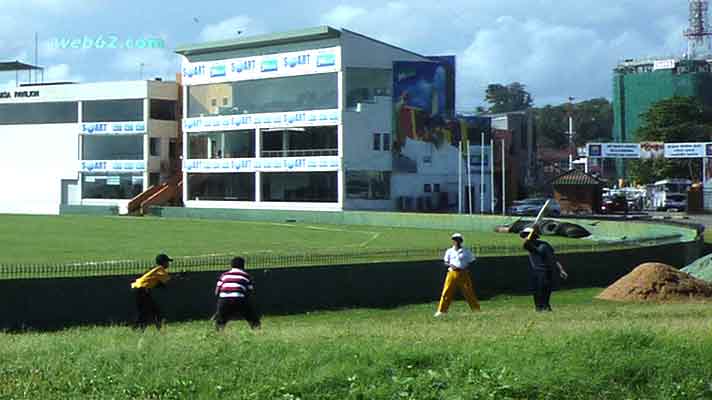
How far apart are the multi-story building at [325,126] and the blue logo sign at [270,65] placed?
76 millimetres

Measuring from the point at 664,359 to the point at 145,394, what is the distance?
445 cm

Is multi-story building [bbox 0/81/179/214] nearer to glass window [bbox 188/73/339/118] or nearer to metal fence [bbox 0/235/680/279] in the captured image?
glass window [bbox 188/73/339/118]

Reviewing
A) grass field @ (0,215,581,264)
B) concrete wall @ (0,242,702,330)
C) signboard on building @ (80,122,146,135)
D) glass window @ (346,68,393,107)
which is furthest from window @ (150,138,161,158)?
concrete wall @ (0,242,702,330)

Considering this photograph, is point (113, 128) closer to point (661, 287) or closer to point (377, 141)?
point (377, 141)

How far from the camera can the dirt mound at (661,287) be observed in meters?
25.2

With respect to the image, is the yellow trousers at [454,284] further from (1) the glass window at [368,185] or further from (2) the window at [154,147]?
(2) the window at [154,147]

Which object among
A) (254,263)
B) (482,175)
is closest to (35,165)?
(482,175)

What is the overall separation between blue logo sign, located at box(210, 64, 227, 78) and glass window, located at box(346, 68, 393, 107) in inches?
480

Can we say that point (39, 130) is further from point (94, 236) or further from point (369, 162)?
point (94, 236)

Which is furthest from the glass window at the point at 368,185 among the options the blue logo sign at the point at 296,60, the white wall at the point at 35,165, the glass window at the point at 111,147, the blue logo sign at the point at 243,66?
the white wall at the point at 35,165

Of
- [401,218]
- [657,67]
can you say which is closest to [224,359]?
[401,218]

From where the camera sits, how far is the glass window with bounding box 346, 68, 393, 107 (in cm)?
7706

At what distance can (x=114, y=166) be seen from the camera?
88188 mm

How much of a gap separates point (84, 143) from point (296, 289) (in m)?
68.8
